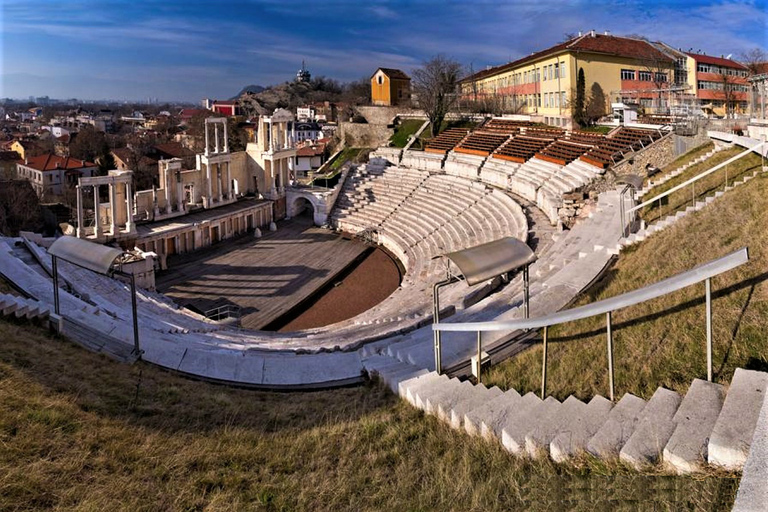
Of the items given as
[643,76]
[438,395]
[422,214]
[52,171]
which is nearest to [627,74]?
[643,76]

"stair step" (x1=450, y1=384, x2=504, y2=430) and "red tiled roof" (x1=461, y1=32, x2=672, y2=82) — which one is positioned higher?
"red tiled roof" (x1=461, y1=32, x2=672, y2=82)

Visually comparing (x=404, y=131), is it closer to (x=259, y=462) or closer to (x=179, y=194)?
(x=179, y=194)

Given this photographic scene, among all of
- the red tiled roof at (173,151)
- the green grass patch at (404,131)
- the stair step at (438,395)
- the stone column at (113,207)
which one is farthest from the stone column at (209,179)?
the red tiled roof at (173,151)

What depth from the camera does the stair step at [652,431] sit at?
484 cm

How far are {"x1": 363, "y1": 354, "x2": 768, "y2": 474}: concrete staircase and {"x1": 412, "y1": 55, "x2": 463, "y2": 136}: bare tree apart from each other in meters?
42.8

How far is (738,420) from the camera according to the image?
4754 millimetres

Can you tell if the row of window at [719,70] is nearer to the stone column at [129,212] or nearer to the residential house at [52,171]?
the stone column at [129,212]

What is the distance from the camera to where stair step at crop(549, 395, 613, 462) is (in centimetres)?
533

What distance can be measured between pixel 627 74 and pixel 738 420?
4396 cm

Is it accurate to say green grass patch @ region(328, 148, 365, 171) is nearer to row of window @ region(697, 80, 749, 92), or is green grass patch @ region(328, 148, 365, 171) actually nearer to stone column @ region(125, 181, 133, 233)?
stone column @ region(125, 181, 133, 233)

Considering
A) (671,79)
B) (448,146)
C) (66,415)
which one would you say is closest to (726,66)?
(671,79)

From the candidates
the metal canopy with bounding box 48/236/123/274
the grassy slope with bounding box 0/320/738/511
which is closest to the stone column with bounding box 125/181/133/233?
the metal canopy with bounding box 48/236/123/274

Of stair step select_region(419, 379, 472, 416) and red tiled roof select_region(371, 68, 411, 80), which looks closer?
stair step select_region(419, 379, 472, 416)

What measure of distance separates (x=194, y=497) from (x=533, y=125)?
39563 millimetres
